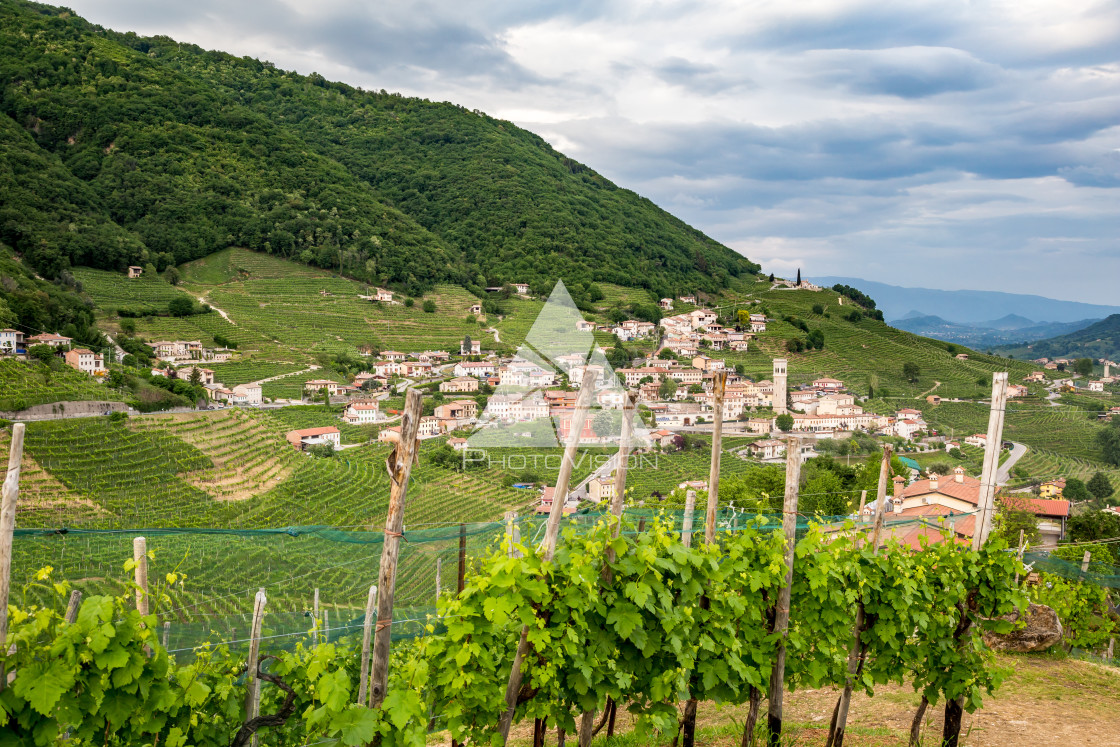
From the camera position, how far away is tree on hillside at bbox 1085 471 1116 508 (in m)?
29.9

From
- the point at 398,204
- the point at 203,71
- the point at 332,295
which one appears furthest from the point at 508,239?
the point at 203,71

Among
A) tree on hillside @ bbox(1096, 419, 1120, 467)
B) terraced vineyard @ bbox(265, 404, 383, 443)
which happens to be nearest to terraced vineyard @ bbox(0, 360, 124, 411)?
terraced vineyard @ bbox(265, 404, 383, 443)

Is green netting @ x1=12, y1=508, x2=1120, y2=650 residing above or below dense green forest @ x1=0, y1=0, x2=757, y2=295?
below

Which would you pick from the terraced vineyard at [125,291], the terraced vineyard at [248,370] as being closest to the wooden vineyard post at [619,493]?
the terraced vineyard at [248,370]

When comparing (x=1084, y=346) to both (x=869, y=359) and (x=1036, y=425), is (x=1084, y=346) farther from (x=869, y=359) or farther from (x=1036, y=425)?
(x=1036, y=425)

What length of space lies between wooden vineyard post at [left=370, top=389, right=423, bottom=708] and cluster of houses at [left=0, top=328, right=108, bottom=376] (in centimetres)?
2843

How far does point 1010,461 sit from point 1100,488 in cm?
576

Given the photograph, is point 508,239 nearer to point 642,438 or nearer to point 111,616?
point 642,438

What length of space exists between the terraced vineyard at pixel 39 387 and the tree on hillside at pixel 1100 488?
41465mm

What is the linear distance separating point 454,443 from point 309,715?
30059mm

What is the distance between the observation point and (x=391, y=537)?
7.54ft

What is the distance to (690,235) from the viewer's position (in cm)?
10775

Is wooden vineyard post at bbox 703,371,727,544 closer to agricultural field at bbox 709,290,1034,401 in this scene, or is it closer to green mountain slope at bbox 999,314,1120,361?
agricultural field at bbox 709,290,1034,401

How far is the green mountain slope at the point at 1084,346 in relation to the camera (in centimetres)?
10475
